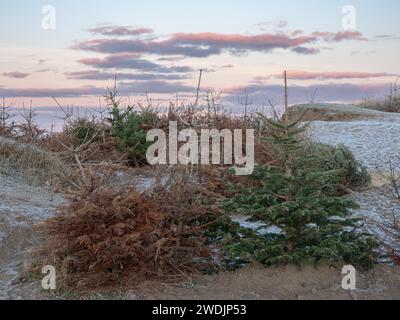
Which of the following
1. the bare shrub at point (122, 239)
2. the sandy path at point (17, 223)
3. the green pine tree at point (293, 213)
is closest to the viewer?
the bare shrub at point (122, 239)

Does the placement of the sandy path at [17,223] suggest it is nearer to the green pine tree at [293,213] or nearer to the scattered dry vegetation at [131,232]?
the scattered dry vegetation at [131,232]

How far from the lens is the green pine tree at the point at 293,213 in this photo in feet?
19.5

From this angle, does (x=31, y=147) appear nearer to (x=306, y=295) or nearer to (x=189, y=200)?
(x=189, y=200)

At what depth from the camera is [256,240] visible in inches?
239

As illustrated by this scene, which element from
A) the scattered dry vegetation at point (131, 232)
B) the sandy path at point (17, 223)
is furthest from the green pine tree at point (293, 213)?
the sandy path at point (17, 223)

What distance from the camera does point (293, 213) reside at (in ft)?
19.3

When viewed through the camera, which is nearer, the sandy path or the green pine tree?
the green pine tree

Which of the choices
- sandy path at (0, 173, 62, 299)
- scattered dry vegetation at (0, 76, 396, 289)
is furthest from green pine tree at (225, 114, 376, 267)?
sandy path at (0, 173, 62, 299)

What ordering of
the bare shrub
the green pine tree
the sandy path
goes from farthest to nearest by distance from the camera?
the sandy path, the green pine tree, the bare shrub

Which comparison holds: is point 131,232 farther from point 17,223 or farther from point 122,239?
point 17,223

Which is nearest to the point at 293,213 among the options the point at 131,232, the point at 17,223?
the point at 131,232

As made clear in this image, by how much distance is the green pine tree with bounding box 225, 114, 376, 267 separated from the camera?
5.96 m

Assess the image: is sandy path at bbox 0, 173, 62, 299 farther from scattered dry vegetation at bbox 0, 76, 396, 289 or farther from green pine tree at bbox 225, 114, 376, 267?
green pine tree at bbox 225, 114, 376, 267
